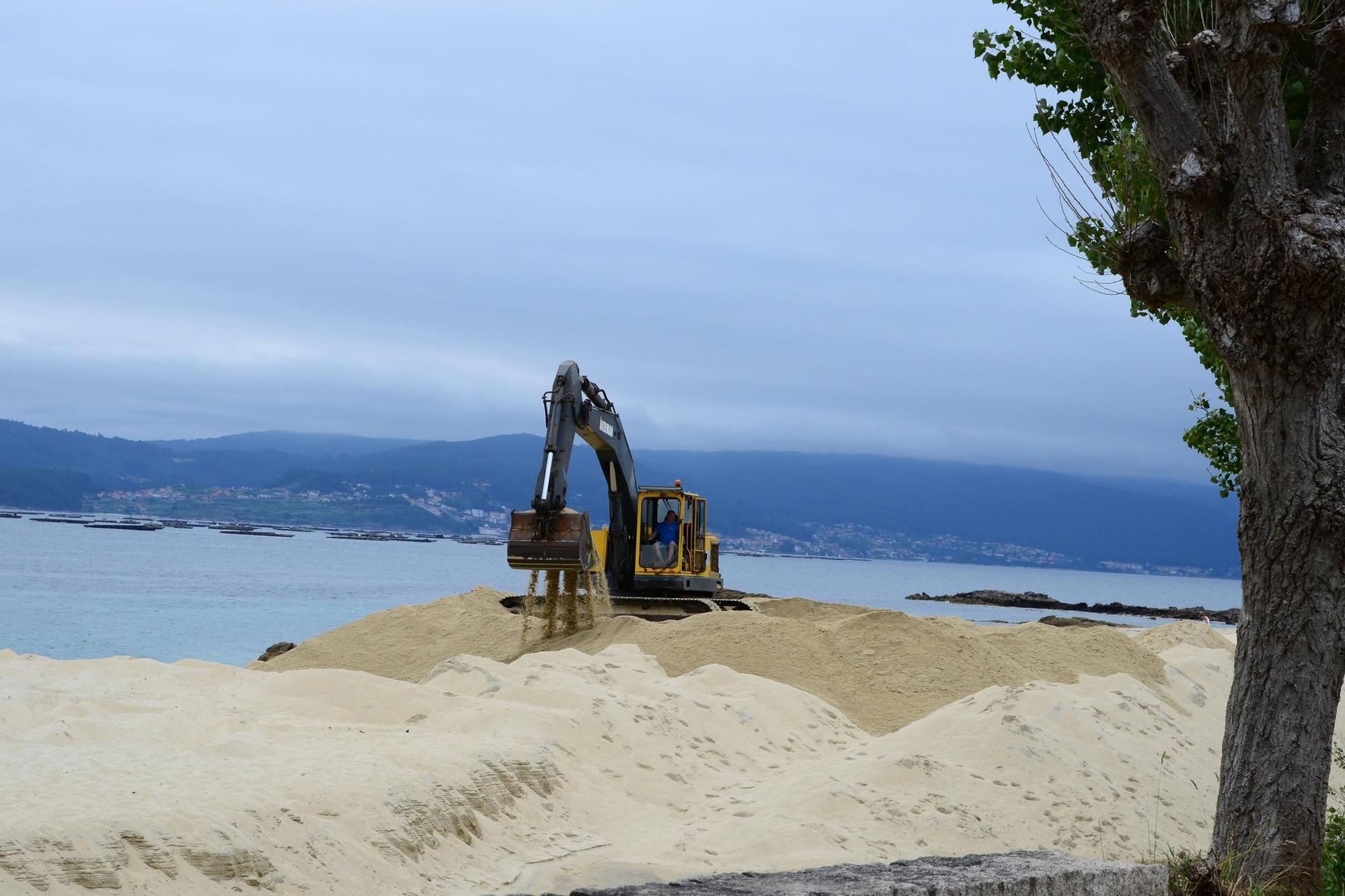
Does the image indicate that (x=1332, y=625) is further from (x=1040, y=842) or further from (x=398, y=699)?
(x=398, y=699)

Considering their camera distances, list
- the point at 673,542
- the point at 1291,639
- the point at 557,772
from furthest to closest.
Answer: the point at 673,542 → the point at 557,772 → the point at 1291,639

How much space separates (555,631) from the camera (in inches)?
835

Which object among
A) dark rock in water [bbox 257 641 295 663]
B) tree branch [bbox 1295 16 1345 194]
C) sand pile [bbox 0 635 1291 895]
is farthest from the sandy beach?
dark rock in water [bbox 257 641 295 663]

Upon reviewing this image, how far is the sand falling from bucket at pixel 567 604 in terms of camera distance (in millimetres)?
20453

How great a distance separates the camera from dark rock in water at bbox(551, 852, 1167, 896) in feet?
14.8

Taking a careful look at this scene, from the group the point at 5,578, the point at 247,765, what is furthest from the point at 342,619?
the point at 247,765

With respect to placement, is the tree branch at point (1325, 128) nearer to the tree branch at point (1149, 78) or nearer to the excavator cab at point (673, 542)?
the tree branch at point (1149, 78)

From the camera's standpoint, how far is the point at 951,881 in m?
4.67

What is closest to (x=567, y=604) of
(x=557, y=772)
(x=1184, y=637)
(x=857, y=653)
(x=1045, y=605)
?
(x=857, y=653)

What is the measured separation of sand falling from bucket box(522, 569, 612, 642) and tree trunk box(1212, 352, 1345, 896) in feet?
45.1

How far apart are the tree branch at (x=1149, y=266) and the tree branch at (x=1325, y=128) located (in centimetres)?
89

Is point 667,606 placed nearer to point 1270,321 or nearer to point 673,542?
point 673,542

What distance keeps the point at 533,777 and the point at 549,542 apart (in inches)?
297

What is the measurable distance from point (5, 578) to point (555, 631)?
146 feet
